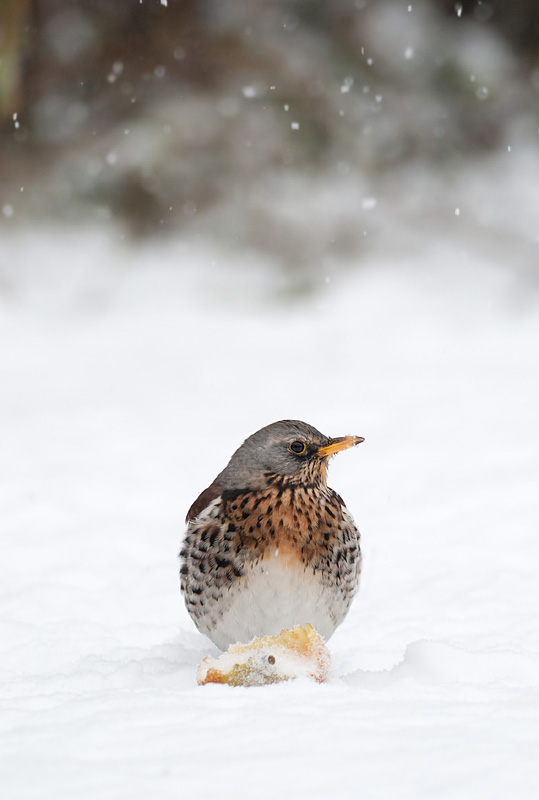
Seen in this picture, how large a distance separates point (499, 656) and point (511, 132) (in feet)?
31.9

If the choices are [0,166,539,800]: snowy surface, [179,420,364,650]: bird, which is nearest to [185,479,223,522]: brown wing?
[179,420,364,650]: bird

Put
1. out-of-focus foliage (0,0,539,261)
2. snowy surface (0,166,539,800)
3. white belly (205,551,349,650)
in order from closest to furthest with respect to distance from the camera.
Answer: snowy surface (0,166,539,800) < white belly (205,551,349,650) < out-of-focus foliage (0,0,539,261)

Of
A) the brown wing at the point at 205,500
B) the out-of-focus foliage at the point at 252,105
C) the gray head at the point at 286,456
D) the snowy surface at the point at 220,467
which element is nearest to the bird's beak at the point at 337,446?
the gray head at the point at 286,456

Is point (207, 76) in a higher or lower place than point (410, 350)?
higher

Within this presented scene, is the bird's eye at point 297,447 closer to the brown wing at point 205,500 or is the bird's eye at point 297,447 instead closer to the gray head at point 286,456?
the gray head at point 286,456

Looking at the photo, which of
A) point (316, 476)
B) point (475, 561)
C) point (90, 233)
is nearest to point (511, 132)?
point (90, 233)

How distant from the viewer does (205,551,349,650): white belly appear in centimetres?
288

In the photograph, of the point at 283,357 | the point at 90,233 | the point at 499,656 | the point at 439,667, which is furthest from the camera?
the point at 90,233

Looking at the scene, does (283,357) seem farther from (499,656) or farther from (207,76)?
(499,656)

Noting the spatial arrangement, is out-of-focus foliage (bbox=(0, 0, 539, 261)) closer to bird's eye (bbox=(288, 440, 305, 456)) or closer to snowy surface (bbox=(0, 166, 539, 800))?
snowy surface (bbox=(0, 166, 539, 800))

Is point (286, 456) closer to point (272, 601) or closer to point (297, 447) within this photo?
point (297, 447)

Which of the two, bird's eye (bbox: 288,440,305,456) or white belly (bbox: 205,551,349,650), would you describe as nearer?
white belly (bbox: 205,551,349,650)

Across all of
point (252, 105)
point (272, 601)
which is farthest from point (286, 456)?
point (252, 105)

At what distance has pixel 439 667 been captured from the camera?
2.61 m
